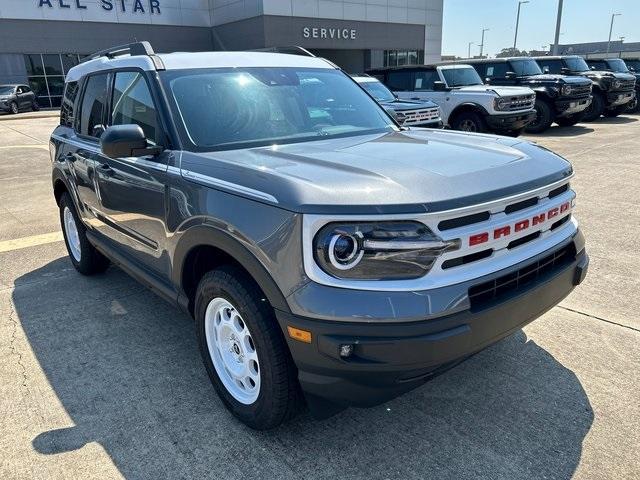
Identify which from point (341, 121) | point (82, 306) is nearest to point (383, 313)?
point (341, 121)

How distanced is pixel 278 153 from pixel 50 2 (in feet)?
112

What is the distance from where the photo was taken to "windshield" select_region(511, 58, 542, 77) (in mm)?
15086

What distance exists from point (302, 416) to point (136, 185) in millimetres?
1777

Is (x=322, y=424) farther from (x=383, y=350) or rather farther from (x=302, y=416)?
(x=383, y=350)

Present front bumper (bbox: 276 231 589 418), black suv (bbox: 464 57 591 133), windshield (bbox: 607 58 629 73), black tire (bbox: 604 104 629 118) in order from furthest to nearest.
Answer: windshield (bbox: 607 58 629 73), black tire (bbox: 604 104 629 118), black suv (bbox: 464 57 591 133), front bumper (bbox: 276 231 589 418)

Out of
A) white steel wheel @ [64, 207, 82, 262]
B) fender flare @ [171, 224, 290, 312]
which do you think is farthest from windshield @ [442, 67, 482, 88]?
fender flare @ [171, 224, 290, 312]

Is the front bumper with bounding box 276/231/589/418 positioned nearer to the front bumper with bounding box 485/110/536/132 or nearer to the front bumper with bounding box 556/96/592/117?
the front bumper with bounding box 485/110/536/132

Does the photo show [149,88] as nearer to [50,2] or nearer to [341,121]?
[341,121]

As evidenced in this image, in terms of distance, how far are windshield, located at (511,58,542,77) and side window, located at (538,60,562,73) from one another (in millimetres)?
987

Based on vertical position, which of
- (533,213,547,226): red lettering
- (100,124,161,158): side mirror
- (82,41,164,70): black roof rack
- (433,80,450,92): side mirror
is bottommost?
(533,213,547,226): red lettering

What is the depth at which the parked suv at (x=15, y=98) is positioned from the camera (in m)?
26.2

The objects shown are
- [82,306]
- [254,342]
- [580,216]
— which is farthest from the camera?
[580,216]

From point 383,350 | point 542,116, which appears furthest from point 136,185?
point 542,116

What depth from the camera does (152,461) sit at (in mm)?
2541
